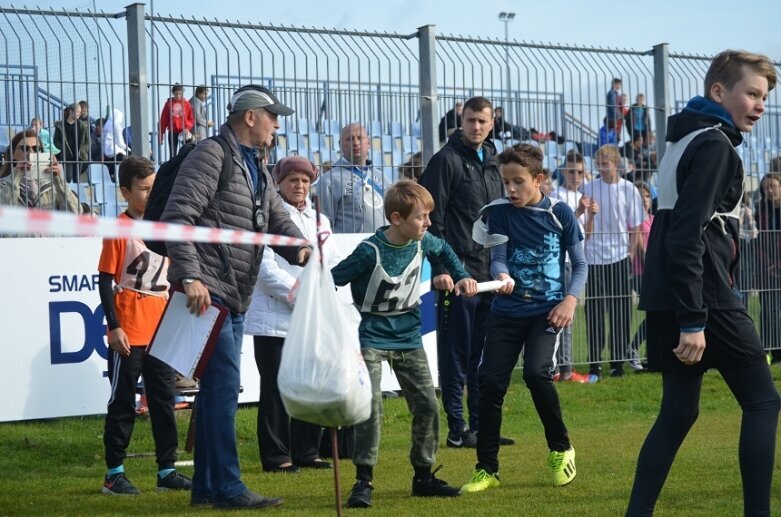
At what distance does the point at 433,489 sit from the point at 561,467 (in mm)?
777

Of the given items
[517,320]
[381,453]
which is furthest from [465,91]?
[517,320]

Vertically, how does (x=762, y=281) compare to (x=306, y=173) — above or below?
below

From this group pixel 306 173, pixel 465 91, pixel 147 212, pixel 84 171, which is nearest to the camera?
pixel 147 212

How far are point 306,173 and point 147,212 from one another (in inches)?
69.7

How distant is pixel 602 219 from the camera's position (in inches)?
488

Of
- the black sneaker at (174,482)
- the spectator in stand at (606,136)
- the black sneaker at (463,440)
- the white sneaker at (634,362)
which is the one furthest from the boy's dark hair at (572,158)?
the black sneaker at (174,482)

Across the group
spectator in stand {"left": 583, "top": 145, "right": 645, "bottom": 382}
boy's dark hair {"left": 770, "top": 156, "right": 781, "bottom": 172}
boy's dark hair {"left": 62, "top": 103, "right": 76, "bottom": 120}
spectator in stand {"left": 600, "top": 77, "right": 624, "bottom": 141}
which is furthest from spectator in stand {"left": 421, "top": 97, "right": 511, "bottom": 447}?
boy's dark hair {"left": 770, "top": 156, "right": 781, "bottom": 172}

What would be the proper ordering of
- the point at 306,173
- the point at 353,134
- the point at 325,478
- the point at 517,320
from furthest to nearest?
the point at 353,134 → the point at 306,173 → the point at 325,478 → the point at 517,320

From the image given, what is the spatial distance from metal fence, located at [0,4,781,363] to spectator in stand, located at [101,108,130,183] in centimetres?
3

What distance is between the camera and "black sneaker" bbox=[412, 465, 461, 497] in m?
6.69

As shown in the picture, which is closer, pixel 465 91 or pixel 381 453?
pixel 381 453

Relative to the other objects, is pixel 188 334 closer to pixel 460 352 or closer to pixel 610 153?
pixel 460 352

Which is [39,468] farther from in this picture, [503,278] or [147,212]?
[503,278]

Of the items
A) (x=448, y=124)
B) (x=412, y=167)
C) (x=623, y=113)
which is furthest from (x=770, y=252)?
(x=412, y=167)
